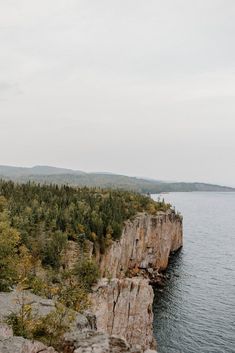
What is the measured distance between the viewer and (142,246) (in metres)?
114

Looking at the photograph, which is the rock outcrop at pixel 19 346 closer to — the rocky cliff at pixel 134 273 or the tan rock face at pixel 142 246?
the rocky cliff at pixel 134 273

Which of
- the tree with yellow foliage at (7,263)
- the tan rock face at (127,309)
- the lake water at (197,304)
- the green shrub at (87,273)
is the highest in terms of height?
the tree with yellow foliage at (7,263)

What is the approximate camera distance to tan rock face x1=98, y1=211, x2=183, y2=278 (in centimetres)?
9344

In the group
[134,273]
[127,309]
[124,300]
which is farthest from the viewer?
[134,273]

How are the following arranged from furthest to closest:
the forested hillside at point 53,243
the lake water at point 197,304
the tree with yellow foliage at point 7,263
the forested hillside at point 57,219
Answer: the forested hillside at point 57,219
the lake water at point 197,304
the tree with yellow foliage at point 7,263
the forested hillside at point 53,243

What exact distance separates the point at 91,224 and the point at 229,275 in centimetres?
4475

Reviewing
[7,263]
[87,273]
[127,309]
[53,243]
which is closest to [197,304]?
[127,309]

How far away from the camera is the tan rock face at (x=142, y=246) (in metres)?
93.4

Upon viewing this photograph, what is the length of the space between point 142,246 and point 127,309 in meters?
57.9

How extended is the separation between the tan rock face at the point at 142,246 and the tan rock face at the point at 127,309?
2604 cm

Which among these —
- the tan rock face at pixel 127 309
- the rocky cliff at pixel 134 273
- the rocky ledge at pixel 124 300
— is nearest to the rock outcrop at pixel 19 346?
the rocky ledge at pixel 124 300

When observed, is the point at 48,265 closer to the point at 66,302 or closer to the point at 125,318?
the point at 125,318

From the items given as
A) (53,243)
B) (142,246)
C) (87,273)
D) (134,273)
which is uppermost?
(53,243)

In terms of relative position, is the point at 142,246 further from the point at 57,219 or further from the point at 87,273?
the point at 87,273
